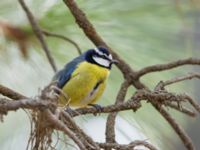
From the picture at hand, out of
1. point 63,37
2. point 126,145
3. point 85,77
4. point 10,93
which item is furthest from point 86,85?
point 126,145

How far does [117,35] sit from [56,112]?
713 millimetres

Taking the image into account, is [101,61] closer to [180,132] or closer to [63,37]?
[63,37]

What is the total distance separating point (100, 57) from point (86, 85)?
0.22ft

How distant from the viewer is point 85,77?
1.33 m

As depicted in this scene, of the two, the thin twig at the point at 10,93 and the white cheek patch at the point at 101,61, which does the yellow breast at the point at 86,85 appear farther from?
the thin twig at the point at 10,93

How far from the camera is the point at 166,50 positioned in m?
1.24

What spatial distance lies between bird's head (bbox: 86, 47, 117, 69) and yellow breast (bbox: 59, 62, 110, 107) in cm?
2

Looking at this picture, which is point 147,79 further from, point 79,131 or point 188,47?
point 79,131

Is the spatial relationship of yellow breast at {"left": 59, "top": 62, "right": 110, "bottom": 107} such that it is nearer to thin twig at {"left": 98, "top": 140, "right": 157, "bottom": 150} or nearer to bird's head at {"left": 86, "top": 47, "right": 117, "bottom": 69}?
bird's head at {"left": 86, "top": 47, "right": 117, "bottom": 69}

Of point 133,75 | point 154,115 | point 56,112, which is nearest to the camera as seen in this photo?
point 56,112

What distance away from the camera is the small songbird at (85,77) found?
128 centimetres

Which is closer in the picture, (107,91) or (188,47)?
(188,47)

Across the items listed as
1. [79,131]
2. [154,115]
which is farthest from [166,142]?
[79,131]

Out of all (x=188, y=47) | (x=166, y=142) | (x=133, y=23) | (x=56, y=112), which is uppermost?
(x=133, y=23)
